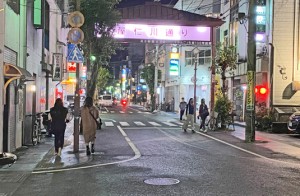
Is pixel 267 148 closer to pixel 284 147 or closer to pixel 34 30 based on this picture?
pixel 284 147

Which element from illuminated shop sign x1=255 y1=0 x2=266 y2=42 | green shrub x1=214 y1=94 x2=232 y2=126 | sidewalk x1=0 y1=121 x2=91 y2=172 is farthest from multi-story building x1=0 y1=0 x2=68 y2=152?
illuminated shop sign x1=255 y1=0 x2=266 y2=42

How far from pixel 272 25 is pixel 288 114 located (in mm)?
5718

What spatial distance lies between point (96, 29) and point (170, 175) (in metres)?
15.1

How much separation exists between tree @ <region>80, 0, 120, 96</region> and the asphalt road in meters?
9.74

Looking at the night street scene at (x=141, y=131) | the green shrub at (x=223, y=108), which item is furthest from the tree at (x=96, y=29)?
the green shrub at (x=223, y=108)

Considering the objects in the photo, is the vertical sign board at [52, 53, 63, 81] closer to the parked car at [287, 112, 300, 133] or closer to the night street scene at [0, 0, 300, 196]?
the night street scene at [0, 0, 300, 196]

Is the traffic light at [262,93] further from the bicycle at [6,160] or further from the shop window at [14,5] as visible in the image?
the bicycle at [6,160]

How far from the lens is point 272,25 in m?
26.2

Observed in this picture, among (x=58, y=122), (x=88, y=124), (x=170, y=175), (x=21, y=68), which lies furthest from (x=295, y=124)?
(x=21, y=68)

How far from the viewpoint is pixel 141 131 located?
2239 cm

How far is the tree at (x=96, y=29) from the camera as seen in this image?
22.2m

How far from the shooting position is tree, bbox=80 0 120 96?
22.2 m

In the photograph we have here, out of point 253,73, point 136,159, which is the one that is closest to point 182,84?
point 253,73

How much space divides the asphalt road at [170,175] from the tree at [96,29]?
32.0ft
